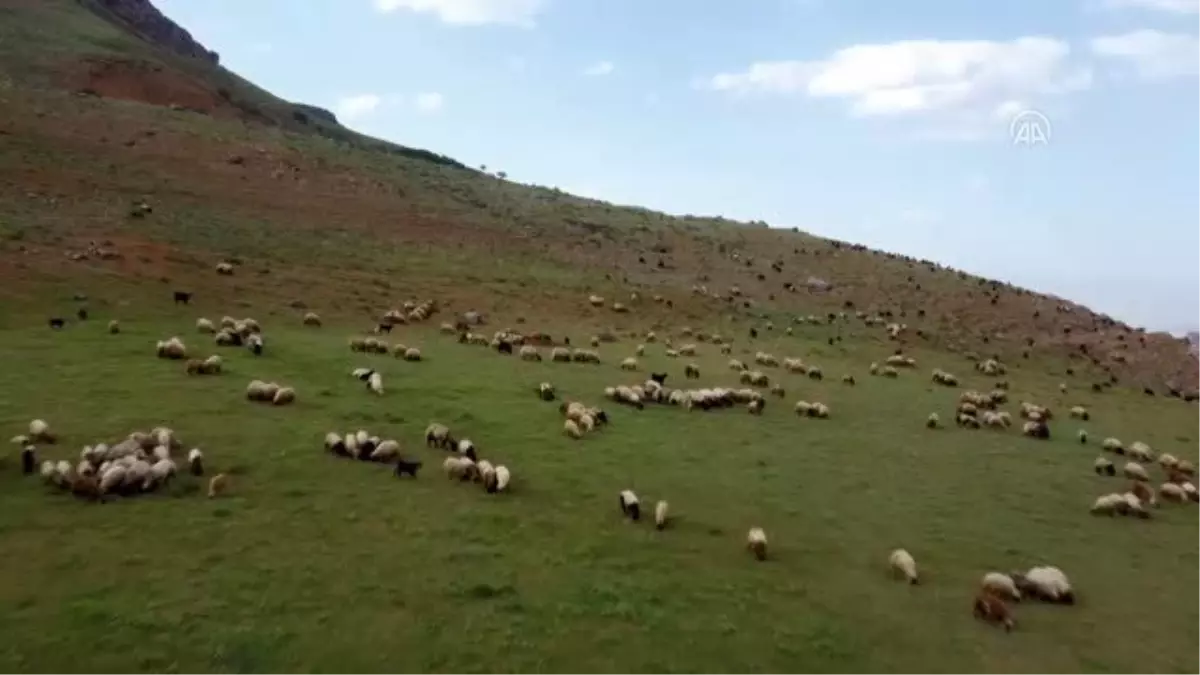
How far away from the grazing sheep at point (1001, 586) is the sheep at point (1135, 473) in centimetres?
588

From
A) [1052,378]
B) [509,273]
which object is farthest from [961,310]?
[509,273]

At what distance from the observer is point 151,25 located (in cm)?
7262

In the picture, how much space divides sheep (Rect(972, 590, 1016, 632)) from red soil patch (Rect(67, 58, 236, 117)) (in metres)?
41.4

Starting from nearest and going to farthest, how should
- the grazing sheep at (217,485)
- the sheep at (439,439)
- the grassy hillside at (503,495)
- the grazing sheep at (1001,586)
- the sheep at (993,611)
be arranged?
the grassy hillside at (503,495)
the sheep at (993,611)
the grazing sheep at (1001,586)
the grazing sheep at (217,485)
the sheep at (439,439)

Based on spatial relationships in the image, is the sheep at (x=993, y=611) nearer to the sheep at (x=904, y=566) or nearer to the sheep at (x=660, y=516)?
the sheep at (x=904, y=566)

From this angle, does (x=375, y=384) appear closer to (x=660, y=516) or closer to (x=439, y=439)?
(x=439, y=439)

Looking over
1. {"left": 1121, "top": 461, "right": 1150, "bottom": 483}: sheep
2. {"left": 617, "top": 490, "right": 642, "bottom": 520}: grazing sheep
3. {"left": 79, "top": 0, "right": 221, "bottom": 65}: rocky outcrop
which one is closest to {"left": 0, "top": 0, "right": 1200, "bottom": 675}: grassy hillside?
→ {"left": 617, "top": 490, "right": 642, "bottom": 520}: grazing sheep

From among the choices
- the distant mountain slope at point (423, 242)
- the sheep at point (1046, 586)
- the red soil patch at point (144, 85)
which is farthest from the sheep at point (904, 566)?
the red soil patch at point (144, 85)

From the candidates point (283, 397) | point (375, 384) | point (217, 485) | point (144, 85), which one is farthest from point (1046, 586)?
point (144, 85)

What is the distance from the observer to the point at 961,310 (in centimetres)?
3200

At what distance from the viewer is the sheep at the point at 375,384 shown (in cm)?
1395

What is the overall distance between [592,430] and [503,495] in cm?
307

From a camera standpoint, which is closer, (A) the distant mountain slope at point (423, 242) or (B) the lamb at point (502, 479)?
(B) the lamb at point (502, 479)

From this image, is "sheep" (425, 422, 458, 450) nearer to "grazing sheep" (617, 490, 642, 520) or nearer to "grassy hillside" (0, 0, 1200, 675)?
"grassy hillside" (0, 0, 1200, 675)
